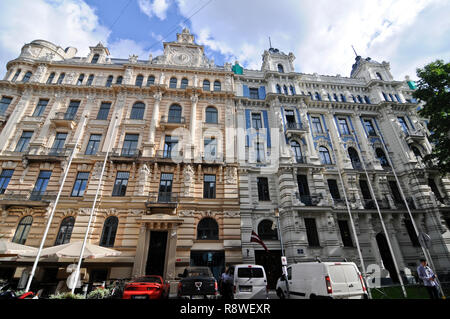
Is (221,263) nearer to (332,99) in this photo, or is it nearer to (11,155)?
(11,155)

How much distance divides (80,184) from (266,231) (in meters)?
19.2

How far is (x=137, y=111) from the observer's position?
997 inches

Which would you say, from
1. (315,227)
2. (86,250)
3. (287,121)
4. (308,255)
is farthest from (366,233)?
(86,250)

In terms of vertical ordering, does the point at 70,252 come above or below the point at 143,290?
above

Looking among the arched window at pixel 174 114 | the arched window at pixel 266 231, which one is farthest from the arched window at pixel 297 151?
the arched window at pixel 174 114

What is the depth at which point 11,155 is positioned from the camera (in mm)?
20969

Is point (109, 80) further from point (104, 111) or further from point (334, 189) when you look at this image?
point (334, 189)

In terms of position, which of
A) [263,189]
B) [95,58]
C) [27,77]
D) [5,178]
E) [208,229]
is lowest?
[208,229]

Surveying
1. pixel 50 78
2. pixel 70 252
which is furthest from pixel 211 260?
pixel 50 78

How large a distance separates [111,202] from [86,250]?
6496 millimetres

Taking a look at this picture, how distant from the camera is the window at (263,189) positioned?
72.0ft

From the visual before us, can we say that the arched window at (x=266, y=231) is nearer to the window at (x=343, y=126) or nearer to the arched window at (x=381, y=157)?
the window at (x=343, y=126)

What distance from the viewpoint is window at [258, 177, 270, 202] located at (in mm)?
21953

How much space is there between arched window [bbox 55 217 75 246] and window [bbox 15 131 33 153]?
9800 mm
